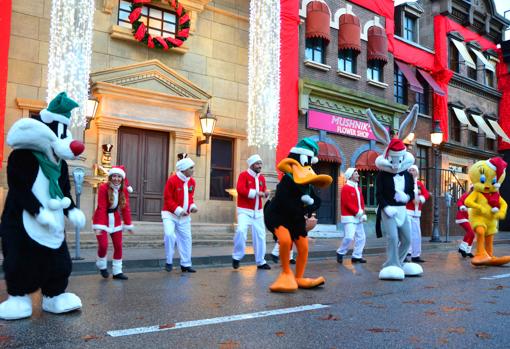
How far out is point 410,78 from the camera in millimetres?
19547

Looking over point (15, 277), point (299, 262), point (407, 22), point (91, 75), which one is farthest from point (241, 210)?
point (407, 22)

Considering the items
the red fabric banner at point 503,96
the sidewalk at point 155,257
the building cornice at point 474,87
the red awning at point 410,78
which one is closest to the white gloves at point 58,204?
Answer: the sidewalk at point 155,257

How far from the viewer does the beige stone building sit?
1163cm

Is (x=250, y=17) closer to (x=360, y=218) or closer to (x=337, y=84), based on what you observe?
(x=337, y=84)

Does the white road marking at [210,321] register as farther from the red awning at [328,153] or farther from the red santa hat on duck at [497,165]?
the red awning at [328,153]

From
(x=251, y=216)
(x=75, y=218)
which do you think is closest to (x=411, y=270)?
(x=251, y=216)

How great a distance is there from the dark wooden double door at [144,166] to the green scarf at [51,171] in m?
8.15

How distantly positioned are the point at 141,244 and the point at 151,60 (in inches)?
185

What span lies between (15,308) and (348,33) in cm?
1531

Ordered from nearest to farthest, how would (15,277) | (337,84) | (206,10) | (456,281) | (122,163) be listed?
1. (15,277)
2. (456,281)
3. (122,163)
4. (206,10)
5. (337,84)

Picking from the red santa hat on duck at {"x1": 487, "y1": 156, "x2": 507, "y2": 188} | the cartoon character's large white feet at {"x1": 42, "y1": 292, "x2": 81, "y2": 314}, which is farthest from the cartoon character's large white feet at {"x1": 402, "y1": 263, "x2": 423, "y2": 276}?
the cartoon character's large white feet at {"x1": 42, "y1": 292, "x2": 81, "y2": 314}

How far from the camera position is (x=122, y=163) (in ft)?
42.1

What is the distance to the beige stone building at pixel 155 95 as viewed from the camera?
38.2ft

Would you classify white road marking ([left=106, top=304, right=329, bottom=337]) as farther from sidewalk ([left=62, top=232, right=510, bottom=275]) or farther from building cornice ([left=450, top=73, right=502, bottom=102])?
building cornice ([left=450, top=73, right=502, bottom=102])
